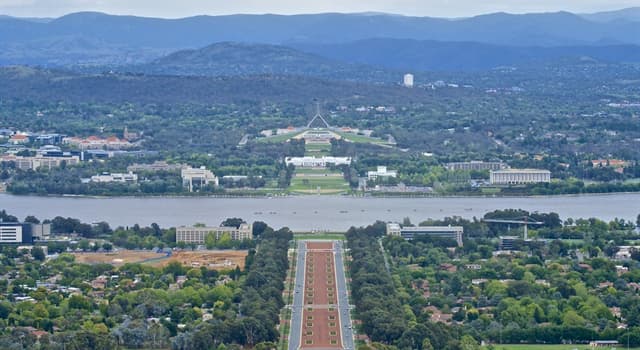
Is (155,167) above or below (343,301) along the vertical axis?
above

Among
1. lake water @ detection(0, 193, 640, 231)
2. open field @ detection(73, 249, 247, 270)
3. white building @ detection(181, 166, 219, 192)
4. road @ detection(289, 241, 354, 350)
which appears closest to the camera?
road @ detection(289, 241, 354, 350)

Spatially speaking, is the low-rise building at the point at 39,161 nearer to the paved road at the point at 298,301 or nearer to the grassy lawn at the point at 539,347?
the paved road at the point at 298,301

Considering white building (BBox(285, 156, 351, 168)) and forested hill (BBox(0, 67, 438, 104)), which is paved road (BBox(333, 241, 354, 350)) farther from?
forested hill (BBox(0, 67, 438, 104))

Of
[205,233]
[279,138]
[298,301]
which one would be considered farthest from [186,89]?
[298,301]

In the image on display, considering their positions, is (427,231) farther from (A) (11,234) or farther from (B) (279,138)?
(B) (279,138)

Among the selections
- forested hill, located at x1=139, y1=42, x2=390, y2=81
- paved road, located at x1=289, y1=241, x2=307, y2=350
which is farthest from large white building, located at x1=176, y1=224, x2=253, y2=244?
forested hill, located at x1=139, y1=42, x2=390, y2=81

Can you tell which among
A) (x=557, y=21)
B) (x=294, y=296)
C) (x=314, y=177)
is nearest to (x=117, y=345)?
(x=294, y=296)
